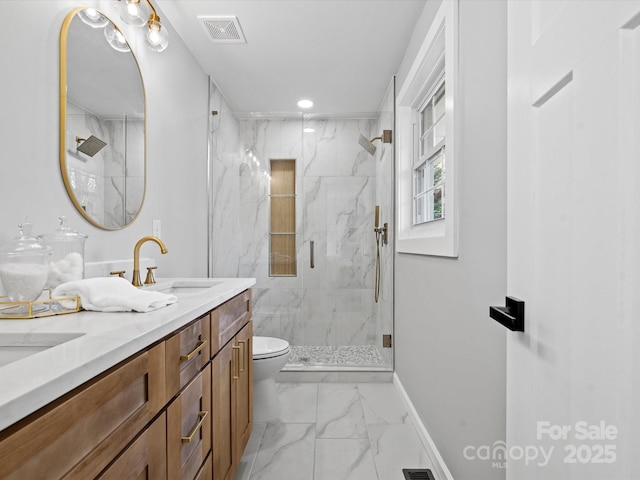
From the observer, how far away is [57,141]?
1270 millimetres

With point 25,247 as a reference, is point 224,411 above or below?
below

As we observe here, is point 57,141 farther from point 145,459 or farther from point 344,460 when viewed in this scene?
point 344,460

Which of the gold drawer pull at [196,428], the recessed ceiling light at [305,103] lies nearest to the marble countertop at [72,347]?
the gold drawer pull at [196,428]

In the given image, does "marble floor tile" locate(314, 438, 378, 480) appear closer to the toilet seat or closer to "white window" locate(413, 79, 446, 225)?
the toilet seat

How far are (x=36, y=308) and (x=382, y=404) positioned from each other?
2141 mm

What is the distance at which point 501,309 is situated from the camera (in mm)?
827

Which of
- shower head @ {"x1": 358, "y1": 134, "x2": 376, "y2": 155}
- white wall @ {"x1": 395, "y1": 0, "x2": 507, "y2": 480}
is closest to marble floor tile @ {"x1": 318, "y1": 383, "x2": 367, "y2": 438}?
white wall @ {"x1": 395, "y1": 0, "x2": 507, "y2": 480}

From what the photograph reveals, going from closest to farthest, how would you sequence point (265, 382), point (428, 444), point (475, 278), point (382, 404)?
1. point (475, 278)
2. point (428, 444)
3. point (265, 382)
4. point (382, 404)

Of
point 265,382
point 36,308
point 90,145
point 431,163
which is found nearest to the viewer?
point 36,308

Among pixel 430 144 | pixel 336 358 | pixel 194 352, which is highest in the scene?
pixel 430 144

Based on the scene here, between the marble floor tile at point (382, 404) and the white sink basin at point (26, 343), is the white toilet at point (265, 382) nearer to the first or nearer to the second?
the marble floor tile at point (382, 404)

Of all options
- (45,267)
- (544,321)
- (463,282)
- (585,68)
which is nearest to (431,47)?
(463,282)

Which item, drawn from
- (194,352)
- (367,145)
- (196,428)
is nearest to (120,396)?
(194,352)

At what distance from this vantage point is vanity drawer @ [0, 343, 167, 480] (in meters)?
0.44
